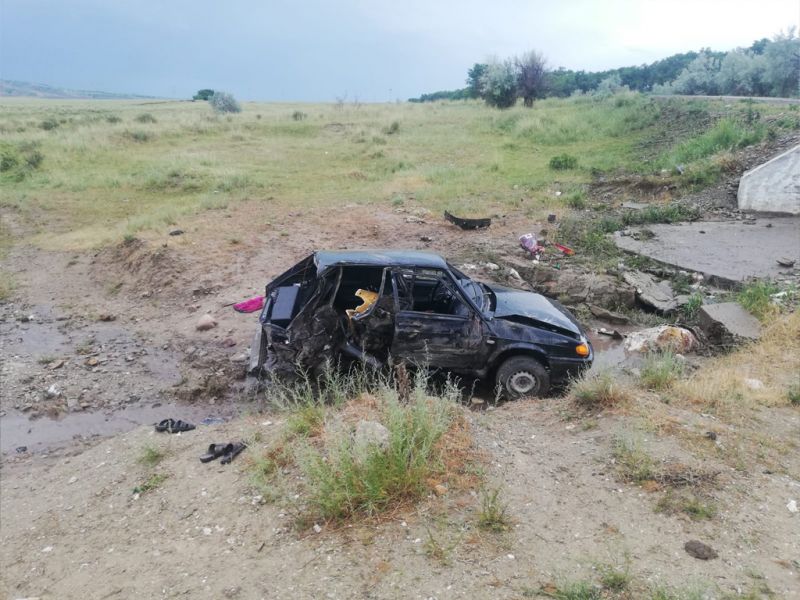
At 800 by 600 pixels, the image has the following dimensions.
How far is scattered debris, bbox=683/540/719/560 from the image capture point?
11.5 feet

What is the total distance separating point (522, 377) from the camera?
615 centimetres

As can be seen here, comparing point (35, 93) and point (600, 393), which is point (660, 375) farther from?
point (35, 93)

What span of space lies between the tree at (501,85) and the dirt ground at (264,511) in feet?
121

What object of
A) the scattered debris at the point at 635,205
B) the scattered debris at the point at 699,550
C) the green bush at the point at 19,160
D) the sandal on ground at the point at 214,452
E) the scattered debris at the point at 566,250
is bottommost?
the sandal on ground at the point at 214,452

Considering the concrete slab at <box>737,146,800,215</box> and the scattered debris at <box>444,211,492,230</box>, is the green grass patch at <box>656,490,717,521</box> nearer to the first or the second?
the scattered debris at <box>444,211,492,230</box>

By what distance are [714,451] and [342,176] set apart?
16.9 metres

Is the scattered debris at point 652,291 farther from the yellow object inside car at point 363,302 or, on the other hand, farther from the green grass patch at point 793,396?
the yellow object inside car at point 363,302

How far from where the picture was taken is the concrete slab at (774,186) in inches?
521

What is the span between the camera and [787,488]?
4281mm

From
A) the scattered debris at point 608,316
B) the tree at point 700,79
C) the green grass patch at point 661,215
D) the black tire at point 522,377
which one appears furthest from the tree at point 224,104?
the black tire at point 522,377

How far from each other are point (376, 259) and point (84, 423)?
389 cm

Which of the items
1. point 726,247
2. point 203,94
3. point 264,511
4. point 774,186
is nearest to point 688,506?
point 264,511

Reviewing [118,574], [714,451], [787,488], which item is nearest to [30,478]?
[118,574]

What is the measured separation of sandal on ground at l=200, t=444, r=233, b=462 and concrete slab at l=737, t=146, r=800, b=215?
46.1 ft
